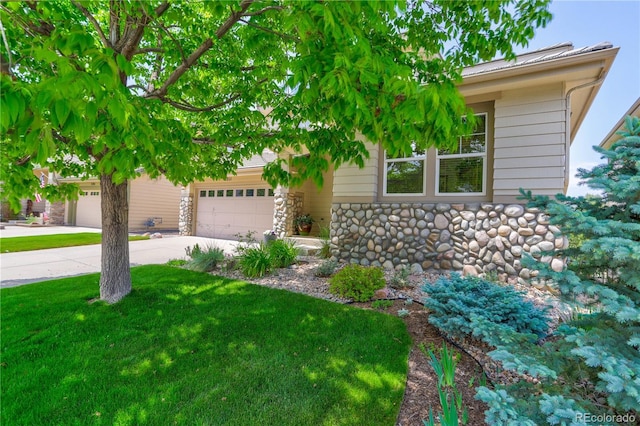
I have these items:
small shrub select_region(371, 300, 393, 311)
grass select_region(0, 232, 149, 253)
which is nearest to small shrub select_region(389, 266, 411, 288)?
small shrub select_region(371, 300, 393, 311)

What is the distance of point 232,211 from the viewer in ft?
40.9

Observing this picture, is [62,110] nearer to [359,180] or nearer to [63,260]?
[359,180]

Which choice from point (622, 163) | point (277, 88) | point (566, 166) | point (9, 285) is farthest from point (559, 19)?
point (9, 285)

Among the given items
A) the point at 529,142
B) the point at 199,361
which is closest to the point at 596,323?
the point at 199,361

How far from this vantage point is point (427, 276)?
5.76 m

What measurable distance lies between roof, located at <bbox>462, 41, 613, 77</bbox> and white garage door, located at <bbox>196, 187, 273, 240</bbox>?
822cm

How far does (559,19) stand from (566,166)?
2534 mm

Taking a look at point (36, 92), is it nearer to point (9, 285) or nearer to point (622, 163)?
point (622, 163)

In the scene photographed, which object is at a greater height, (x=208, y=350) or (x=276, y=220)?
(x=276, y=220)

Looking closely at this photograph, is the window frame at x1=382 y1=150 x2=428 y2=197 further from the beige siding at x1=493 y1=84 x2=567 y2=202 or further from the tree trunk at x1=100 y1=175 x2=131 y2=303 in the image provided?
the tree trunk at x1=100 y1=175 x2=131 y2=303

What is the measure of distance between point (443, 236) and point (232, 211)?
30.4 ft

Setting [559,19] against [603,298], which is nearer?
[603,298]

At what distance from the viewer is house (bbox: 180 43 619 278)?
5043 mm

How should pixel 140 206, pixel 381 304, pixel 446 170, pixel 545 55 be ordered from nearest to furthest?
pixel 381 304, pixel 545 55, pixel 446 170, pixel 140 206
